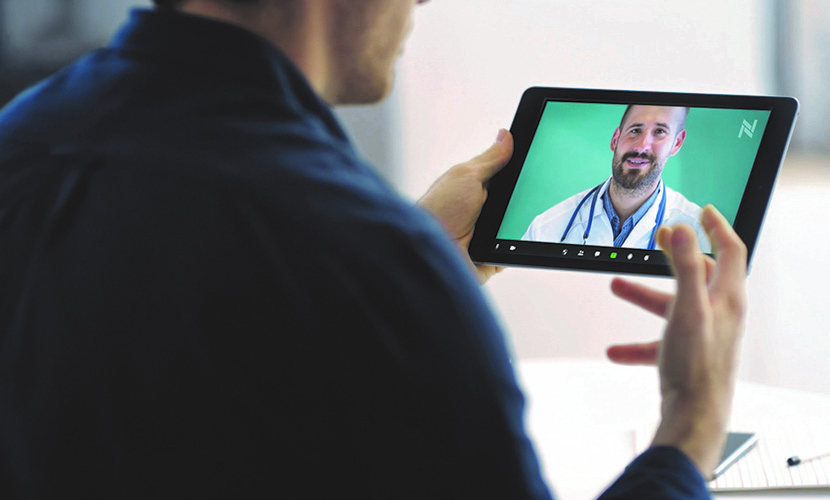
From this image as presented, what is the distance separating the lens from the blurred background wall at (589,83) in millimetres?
2240

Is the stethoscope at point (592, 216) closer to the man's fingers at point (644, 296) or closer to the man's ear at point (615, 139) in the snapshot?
the man's ear at point (615, 139)

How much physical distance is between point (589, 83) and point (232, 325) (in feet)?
6.63

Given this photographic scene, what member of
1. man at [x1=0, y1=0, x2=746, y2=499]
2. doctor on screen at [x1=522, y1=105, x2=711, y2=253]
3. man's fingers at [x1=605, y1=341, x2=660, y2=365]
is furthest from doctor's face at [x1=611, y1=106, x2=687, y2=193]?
man at [x1=0, y1=0, x2=746, y2=499]

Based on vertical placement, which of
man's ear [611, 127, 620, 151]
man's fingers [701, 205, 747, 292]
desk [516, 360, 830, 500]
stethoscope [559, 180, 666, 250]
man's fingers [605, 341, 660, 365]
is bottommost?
desk [516, 360, 830, 500]

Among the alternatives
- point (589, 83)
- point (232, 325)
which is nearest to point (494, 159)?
point (232, 325)

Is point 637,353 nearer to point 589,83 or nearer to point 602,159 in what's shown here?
point 602,159

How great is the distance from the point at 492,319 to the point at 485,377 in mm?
32

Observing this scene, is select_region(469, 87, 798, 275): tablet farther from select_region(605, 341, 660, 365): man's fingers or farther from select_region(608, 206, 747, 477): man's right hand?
Answer: select_region(608, 206, 747, 477): man's right hand

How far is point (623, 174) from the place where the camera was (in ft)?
3.32

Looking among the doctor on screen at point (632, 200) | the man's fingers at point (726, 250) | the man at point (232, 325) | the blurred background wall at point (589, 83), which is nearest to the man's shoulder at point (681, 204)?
the doctor on screen at point (632, 200)

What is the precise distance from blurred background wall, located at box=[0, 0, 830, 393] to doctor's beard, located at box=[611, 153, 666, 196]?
1.34 m

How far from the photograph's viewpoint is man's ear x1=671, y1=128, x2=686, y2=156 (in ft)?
3.26

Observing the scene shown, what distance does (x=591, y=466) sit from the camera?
1.04 m

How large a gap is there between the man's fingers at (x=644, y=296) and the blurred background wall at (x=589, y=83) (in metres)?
1.57
